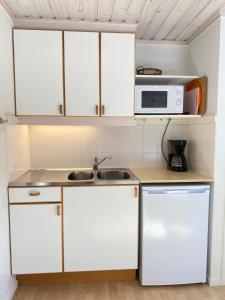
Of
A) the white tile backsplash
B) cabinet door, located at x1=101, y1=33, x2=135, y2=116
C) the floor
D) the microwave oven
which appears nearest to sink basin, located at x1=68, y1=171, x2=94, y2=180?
the white tile backsplash

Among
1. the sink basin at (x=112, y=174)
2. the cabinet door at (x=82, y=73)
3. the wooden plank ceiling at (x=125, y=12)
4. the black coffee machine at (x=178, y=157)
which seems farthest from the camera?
the sink basin at (x=112, y=174)

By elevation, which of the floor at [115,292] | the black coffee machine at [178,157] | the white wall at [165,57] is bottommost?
the floor at [115,292]

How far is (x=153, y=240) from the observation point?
6.01 feet

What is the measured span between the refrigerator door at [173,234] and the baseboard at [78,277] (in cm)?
18

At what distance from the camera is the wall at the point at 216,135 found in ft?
5.87

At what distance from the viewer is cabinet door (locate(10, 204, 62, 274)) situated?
176 cm

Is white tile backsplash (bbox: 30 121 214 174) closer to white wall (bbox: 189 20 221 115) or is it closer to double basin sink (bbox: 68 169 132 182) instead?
double basin sink (bbox: 68 169 132 182)

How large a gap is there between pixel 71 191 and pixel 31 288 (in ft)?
3.06

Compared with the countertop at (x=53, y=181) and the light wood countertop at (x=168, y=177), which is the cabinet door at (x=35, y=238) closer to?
the countertop at (x=53, y=181)

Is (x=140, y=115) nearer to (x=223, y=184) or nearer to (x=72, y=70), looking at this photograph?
(x=72, y=70)

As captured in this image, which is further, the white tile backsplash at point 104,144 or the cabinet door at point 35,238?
the white tile backsplash at point 104,144

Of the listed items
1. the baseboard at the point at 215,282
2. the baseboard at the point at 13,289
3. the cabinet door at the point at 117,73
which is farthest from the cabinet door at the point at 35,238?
the baseboard at the point at 215,282

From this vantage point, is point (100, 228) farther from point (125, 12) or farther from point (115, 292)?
point (125, 12)

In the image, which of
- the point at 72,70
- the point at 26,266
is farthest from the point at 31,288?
the point at 72,70
